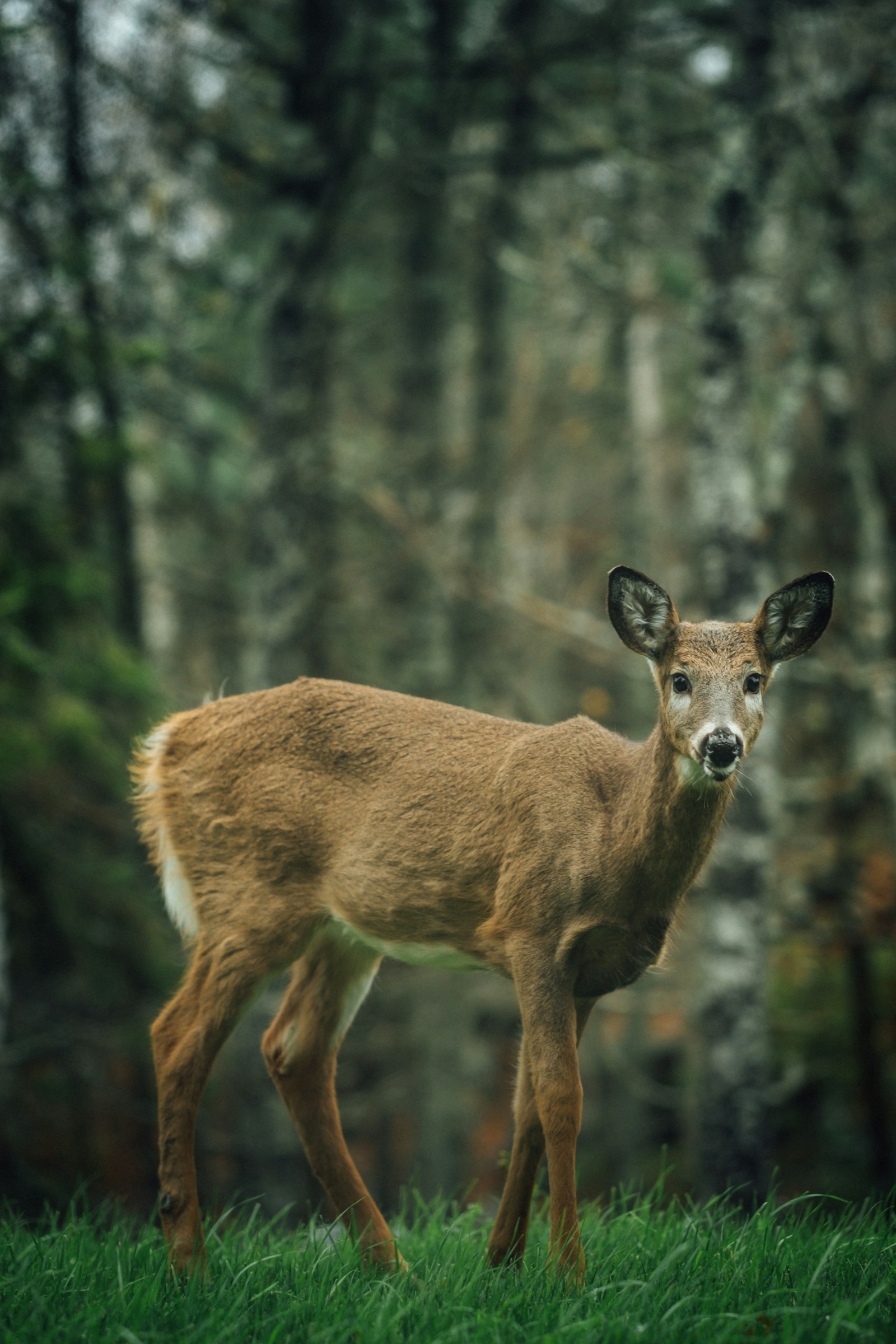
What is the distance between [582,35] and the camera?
10578 mm

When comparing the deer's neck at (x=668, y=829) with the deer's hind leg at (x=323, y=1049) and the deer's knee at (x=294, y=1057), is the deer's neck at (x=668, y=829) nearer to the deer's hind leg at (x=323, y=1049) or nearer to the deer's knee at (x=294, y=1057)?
the deer's hind leg at (x=323, y=1049)

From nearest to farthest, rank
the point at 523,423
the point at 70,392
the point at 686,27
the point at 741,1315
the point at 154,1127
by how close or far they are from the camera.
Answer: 1. the point at 741,1315
2. the point at 70,392
3. the point at 686,27
4. the point at 154,1127
5. the point at 523,423

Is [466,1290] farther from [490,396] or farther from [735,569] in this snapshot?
[490,396]

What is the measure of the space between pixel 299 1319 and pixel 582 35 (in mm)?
10019

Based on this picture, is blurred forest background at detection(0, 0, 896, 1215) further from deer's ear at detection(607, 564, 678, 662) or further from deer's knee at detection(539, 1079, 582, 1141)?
deer's knee at detection(539, 1079, 582, 1141)

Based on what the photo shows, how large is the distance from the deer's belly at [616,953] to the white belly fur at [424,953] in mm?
385

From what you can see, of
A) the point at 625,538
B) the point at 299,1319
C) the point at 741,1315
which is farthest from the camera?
the point at 625,538

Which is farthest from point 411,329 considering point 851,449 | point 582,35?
point 851,449

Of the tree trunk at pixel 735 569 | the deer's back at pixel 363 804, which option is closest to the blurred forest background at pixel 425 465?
the tree trunk at pixel 735 569

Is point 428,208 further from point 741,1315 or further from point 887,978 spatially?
point 741,1315

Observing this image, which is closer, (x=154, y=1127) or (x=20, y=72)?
(x=20, y=72)

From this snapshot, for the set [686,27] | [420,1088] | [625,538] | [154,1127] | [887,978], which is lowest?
[154,1127]

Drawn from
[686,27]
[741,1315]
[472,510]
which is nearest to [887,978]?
[472,510]

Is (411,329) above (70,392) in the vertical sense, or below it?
above
